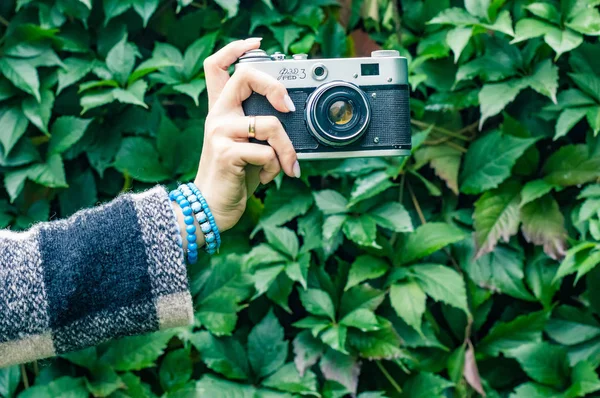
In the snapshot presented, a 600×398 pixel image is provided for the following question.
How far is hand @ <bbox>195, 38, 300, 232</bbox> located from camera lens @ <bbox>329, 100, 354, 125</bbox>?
5 cm

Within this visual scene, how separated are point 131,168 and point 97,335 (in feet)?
1.82

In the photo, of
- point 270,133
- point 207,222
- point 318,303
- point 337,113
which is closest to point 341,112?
point 337,113

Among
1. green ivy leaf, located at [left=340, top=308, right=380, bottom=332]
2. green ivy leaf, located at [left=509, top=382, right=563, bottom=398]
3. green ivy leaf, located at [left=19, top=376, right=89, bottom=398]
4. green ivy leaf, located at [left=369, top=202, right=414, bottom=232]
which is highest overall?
green ivy leaf, located at [left=369, top=202, right=414, bottom=232]

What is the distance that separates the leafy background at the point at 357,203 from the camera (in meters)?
1.13

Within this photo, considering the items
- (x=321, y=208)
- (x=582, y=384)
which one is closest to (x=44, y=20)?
(x=321, y=208)

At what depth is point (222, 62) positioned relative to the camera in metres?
0.82

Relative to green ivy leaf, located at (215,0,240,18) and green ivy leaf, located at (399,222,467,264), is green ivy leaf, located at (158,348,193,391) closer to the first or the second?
green ivy leaf, located at (399,222,467,264)

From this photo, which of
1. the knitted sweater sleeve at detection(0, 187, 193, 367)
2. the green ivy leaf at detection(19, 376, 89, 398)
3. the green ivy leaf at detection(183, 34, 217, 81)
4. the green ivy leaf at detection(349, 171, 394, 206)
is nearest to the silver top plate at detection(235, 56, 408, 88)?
the knitted sweater sleeve at detection(0, 187, 193, 367)

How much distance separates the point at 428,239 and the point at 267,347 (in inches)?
13.7

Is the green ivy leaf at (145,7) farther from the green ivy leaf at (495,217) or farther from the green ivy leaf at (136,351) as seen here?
the green ivy leaf at (495,217)

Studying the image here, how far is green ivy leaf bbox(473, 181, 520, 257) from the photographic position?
3.81 feet

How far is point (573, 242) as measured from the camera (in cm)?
112

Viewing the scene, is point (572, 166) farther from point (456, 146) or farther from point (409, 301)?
point (409, 301)

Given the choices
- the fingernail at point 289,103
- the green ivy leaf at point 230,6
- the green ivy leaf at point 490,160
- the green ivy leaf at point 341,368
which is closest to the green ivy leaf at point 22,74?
the green ivy leaf at point 230,6
